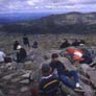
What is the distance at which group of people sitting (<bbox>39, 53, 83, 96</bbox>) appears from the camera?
1476 cm

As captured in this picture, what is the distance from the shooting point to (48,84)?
14.7 meters

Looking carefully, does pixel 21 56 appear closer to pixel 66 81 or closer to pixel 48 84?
pixel 66 81

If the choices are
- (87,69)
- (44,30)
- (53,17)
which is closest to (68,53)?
(87,69)

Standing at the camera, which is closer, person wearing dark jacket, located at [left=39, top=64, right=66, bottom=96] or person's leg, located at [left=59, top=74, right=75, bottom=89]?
person wearing dark jacket, located at [left=39, top=64, right=66, bottom=96]

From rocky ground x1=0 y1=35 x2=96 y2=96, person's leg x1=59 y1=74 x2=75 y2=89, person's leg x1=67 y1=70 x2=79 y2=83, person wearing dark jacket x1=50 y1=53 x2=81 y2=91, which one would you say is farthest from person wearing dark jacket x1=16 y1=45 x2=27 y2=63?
person's leg x1=59 y1=74 x2=75 y2=89

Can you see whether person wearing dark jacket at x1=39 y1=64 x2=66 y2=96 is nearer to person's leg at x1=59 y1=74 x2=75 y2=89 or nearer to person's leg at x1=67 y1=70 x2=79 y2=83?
person's leg at x1=59 y1=74 x2=75 y2=89

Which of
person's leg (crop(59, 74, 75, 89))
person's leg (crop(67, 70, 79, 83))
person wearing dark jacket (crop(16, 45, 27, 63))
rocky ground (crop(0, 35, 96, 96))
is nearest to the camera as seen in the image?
person's leg (crop(59, 74, 75, 89))

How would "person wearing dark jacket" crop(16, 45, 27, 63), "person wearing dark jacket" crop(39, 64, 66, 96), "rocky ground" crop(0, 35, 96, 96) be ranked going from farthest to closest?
"person wearing dark jacket" crop(16, 45, 27, 63)
"rocky ground" crop(0, 35, 96, 96)
"person wearing dark jacket" crop(39, 64, 66, 96)

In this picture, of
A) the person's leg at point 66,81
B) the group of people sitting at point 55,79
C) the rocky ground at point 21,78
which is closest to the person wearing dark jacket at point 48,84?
the group of people sitting at point 55,79

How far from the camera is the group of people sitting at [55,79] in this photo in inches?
581

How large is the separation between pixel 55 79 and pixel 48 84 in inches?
15.2

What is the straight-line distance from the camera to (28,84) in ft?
63.6

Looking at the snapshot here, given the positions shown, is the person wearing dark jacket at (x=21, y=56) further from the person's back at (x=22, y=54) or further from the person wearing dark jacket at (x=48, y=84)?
the person wearing dark jacket at (x=48, y=84)

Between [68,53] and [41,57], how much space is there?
2.41m
